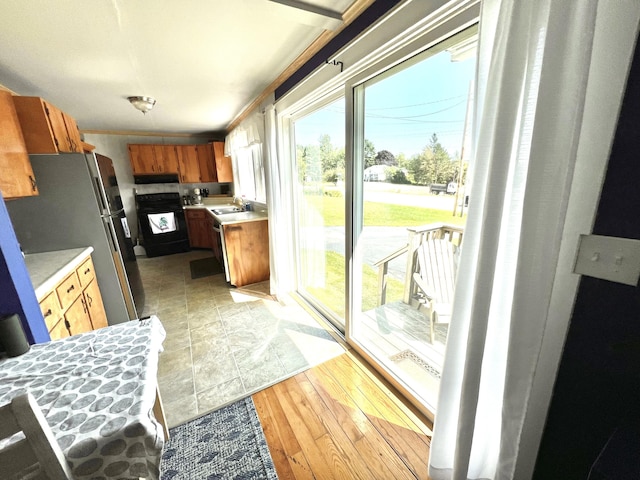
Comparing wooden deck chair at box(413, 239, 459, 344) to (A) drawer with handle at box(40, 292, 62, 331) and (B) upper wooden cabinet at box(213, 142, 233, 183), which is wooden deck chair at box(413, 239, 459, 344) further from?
(B) upper wooden cabinet at box(213, 142, 233, 183)

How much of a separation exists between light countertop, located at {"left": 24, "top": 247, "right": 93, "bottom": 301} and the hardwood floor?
136cm

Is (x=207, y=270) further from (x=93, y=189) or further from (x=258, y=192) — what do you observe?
(x=93, y=189)

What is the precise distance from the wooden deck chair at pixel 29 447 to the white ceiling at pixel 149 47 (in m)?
1.73

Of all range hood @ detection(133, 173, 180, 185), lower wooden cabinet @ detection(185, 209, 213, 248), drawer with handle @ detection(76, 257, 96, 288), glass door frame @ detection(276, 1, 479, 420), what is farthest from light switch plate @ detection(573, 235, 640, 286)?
range hood @ detection(133, 173, 180, 185)

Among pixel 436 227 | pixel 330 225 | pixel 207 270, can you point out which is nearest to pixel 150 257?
pixel 207 270

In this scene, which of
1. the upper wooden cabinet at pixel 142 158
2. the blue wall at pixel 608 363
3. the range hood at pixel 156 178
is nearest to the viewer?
the blue wall at pixel 608 363

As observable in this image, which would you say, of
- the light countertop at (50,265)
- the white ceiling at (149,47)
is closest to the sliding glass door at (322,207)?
the white ceiling at (149,47)

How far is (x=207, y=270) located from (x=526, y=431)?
3919mm

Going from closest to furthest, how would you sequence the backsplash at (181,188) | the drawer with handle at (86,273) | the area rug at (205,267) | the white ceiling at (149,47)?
the white ceiling at (149,47) → the drawer with handle at (86,273) → the area rug at (205,267) → the backsplash at (181,188)

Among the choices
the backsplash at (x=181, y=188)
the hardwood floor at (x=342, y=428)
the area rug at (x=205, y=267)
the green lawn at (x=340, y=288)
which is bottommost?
the hardwood floor at (x=342, y=428)

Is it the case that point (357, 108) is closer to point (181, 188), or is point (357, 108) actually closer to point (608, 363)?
point (608, 363)

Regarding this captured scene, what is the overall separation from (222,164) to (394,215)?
4216mm

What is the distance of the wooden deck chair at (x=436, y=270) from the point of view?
1.89 m

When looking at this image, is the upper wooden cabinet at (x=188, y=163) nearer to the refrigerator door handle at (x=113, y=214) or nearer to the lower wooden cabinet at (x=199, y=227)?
the lower wooden cabinet at (x=199, y=227)
